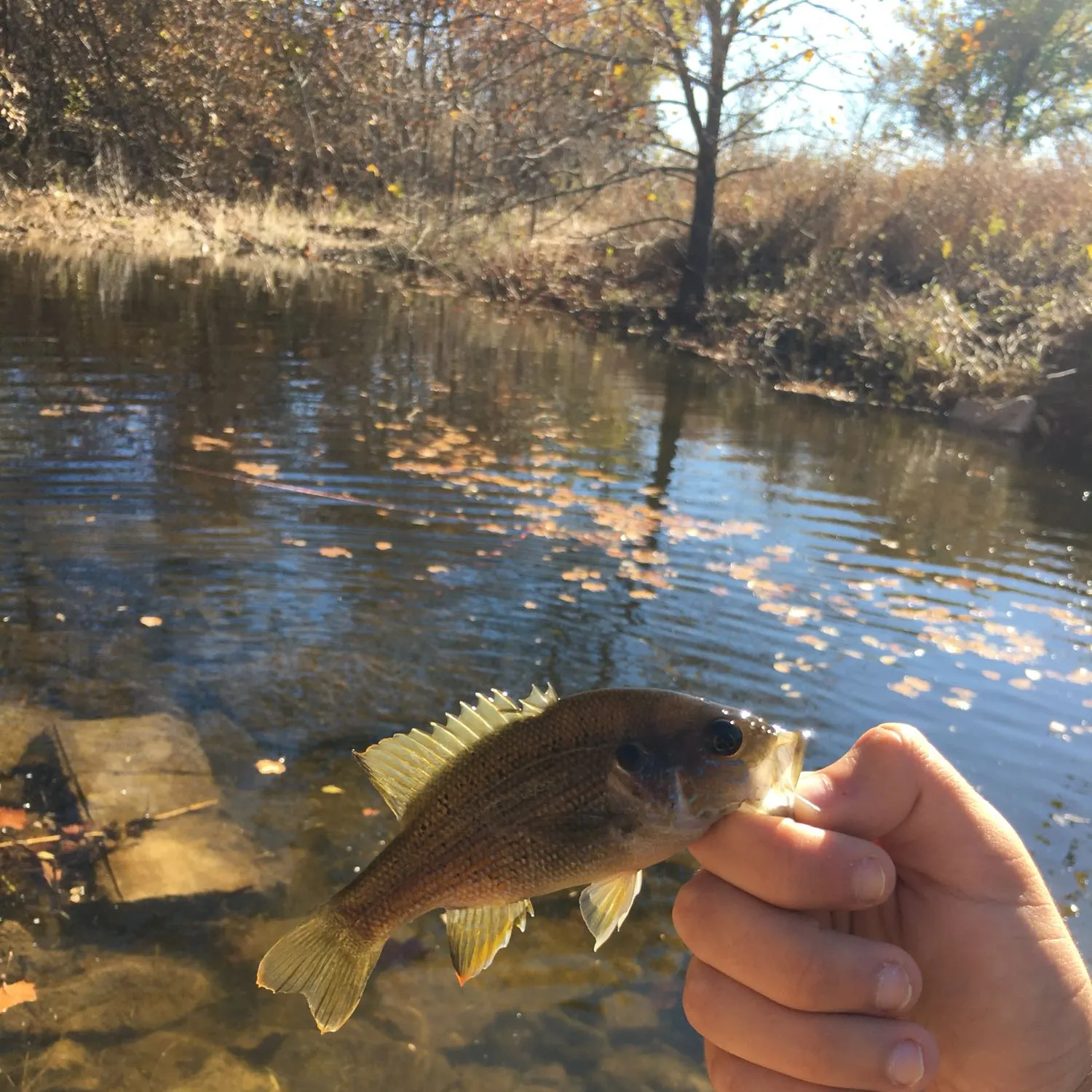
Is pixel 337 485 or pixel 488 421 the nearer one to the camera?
pixel 337 485

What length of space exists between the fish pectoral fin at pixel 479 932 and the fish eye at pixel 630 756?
33 centimetres

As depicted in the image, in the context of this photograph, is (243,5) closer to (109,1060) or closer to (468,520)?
(468,520)

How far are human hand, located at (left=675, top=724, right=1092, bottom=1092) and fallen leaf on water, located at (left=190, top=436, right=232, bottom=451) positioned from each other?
889cm

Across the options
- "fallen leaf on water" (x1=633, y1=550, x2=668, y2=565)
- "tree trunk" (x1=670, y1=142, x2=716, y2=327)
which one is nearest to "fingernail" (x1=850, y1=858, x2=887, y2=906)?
"fallen leaf on water" (x1=633, y1=550, x2=668, y2=565)

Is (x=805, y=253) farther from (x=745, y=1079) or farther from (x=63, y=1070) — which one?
(x=745, y=1079)

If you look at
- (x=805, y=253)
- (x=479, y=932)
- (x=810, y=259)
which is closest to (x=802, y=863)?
(x=479, y=932)

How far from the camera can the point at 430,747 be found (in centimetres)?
168

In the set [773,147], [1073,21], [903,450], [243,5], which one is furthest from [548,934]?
[1073,21]

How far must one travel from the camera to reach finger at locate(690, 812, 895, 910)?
1.50 metres

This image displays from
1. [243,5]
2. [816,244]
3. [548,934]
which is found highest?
[243,5]

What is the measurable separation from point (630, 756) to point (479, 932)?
45 cm

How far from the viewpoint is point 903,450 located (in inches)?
558

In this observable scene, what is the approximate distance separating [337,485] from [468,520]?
1369mm

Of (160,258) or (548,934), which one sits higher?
(160,258)
